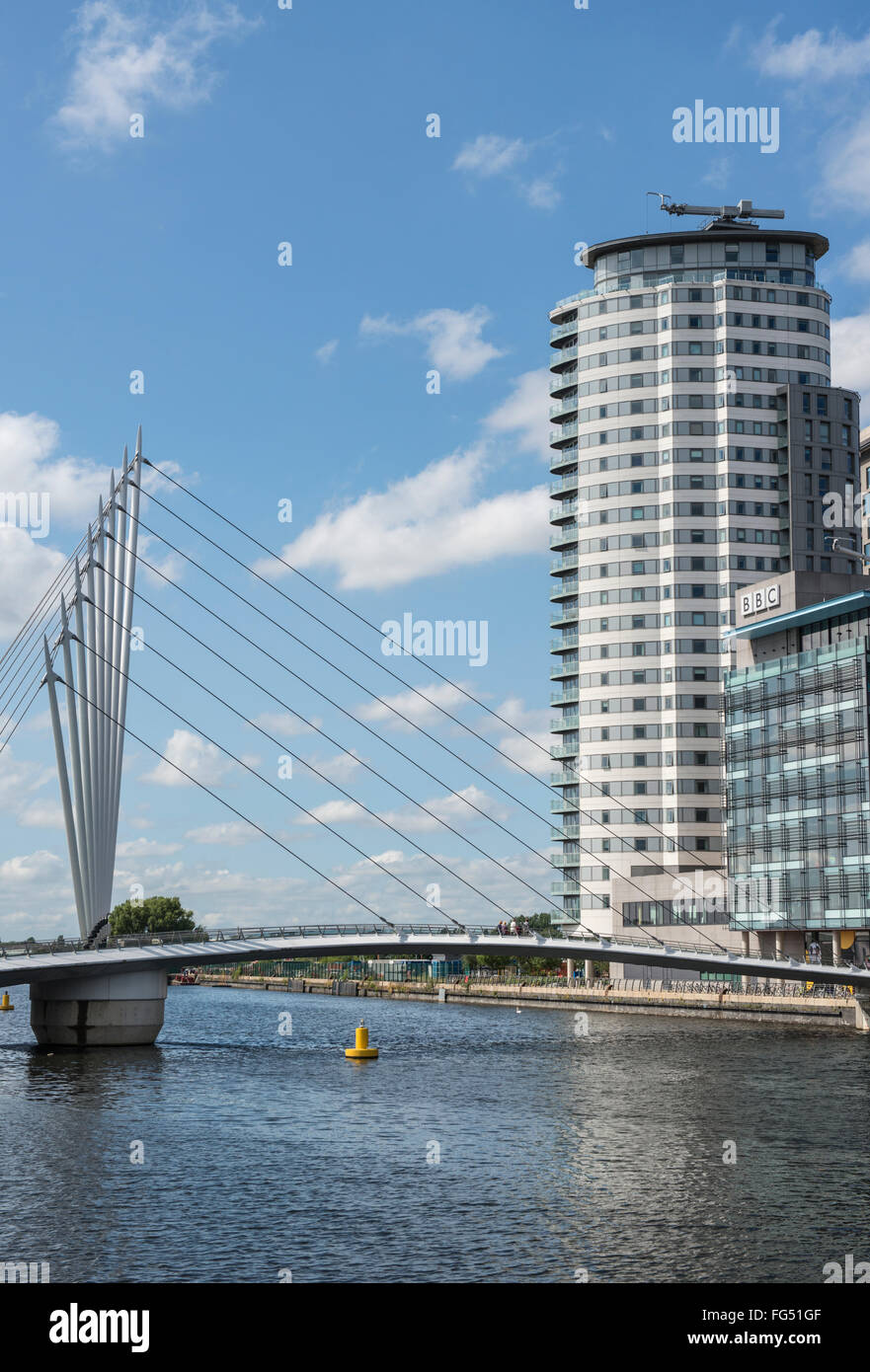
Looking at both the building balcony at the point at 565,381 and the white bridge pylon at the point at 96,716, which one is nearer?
the white bridge pylon at the point at 96,716

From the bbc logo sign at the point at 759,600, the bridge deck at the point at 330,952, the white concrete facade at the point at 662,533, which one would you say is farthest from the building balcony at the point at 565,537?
the bridge deck at the point at 330,952

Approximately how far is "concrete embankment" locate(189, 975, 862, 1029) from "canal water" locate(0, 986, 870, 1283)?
14.7 metres

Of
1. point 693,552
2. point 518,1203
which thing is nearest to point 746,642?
point 693,552

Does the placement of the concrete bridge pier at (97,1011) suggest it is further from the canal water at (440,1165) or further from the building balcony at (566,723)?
the building balcony at (566,723)

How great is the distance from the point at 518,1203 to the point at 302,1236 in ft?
20.5

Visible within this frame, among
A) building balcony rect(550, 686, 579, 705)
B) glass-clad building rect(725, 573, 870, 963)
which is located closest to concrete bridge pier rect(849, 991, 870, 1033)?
glass-clad building rect(725, 573, 870, 963)

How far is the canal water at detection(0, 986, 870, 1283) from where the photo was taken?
3025cm

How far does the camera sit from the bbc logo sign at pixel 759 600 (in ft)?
417

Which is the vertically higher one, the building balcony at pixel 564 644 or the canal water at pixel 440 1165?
the building balcony at pixel 564 644

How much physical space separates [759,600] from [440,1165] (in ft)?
311

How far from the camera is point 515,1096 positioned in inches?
2293

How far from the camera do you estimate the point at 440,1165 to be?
4153 cm

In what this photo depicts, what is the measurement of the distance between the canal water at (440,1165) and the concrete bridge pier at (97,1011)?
177cm
